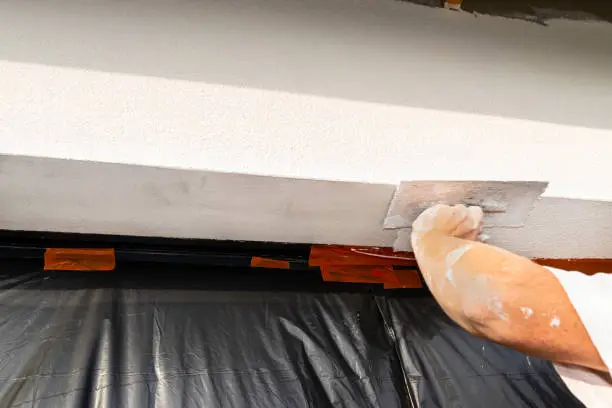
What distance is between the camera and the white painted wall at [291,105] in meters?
0.63

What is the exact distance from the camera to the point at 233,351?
0.76 m

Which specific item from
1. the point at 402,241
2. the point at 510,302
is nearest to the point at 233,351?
the point at 402,241

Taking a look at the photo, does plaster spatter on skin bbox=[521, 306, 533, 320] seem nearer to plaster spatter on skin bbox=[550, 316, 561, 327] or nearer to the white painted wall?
plaster spatter on skin bbox=[550, 316, 561, 327]

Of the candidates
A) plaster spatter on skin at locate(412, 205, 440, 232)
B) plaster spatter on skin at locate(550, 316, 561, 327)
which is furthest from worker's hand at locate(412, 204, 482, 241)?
plaster spatter on skin at locate(550, 316, 561, 327)

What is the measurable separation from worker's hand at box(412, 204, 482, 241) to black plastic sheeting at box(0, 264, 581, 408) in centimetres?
28

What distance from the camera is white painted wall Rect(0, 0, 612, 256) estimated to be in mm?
626

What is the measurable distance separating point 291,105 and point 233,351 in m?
0.47

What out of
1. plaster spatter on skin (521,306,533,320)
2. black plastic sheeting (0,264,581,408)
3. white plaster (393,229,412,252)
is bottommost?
black plastic sheeting (0,264,581,408)

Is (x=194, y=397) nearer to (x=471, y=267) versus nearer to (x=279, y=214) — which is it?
(x=279, y=214)

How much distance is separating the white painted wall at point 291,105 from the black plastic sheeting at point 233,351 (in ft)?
0.51

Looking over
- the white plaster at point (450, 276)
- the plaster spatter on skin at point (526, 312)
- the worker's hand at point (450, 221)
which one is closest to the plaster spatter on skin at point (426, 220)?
the worker's hand at point (450, 221)

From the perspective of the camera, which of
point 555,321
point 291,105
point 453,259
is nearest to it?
point 555,321

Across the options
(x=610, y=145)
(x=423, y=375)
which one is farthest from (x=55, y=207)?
(x=610, y=145)

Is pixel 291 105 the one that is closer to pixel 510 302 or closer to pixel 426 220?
pixel 426 220
